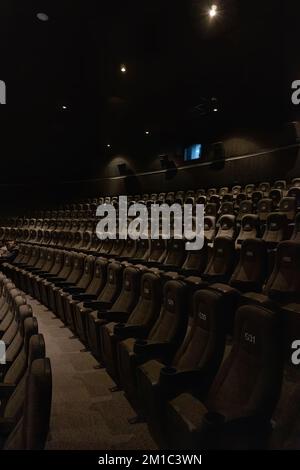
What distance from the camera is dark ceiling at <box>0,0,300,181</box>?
5.21m

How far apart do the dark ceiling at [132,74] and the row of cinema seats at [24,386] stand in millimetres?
4799

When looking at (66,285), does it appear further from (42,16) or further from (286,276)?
(42,16)

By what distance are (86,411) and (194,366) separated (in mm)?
662

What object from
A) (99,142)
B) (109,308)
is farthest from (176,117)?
(109,308)

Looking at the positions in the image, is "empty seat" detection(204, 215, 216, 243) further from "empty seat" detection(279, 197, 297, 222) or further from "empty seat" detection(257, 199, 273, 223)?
"empty seat" detection(279, 197, 297, 222)

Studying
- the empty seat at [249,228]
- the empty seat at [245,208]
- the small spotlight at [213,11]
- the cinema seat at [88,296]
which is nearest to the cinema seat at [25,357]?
the cinema seat at [88,296]

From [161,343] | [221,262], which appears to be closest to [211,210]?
[221,262]

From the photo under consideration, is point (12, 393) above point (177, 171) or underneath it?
underneath

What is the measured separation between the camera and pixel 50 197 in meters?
9.45

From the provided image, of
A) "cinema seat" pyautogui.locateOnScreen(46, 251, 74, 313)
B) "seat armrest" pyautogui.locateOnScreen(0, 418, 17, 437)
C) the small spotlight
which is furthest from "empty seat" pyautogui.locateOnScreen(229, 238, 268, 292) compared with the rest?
the small spotlight

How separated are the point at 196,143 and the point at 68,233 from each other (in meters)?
3.51

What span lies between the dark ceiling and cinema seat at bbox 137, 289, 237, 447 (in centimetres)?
486

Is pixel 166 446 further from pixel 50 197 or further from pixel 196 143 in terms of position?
pixel 50 197
